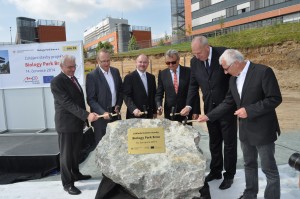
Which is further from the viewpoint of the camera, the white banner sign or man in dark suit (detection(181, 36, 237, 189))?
the white banner sign

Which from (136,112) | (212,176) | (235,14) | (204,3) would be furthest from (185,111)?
(204,3)

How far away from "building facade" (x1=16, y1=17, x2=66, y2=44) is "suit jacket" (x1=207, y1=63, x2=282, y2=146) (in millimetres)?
39474

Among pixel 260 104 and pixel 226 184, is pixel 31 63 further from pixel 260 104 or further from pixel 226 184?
pixel 260 104

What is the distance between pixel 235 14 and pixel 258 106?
36.7 meters

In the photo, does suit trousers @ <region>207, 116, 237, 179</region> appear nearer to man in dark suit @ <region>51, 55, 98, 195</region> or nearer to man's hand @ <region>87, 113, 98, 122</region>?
man's hand @ <region>87, 113, 98, 122</region>

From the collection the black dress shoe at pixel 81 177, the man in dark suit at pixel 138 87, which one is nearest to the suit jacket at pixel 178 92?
the man in dark suit at pixel 138 87

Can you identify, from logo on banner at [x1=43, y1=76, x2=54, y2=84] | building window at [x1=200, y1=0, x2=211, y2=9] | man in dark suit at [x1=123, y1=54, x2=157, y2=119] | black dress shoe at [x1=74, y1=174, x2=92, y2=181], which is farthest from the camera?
building window at [x1=200, y1=0, x2=211, y2=9]

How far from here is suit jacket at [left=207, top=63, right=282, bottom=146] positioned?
2.60 metres

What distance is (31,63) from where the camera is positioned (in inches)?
238

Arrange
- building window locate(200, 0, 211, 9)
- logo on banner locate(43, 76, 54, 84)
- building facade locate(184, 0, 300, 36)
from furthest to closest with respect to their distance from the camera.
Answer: building window locate(200, 0, 211, 9)
building facade locate(184, 0, 300, 36)
logo on banner locate(43, 76, 54, 84)

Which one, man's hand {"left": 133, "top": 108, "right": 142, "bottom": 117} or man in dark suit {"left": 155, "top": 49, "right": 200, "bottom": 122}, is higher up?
man in dark suit {"left": 155, "top": 49, "right": 200, "bottom": 122}

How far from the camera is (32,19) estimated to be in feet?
140

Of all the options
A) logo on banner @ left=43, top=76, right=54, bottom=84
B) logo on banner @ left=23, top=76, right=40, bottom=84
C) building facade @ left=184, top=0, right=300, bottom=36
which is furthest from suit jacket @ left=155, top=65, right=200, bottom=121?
building facade @ left=184, top=0, right=300, bottom=36

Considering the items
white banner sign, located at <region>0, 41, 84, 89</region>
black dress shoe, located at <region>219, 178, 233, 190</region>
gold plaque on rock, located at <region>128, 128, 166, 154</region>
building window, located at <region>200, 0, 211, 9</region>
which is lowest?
black dress shoe, located at <region>219, 178, 233, 190</region>
